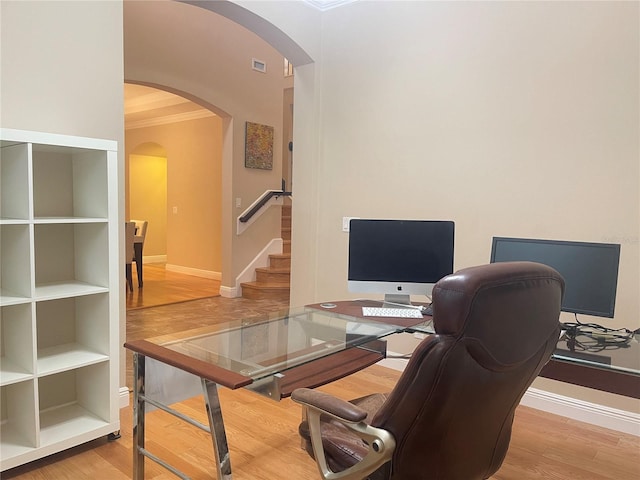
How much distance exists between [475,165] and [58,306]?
2.63 m

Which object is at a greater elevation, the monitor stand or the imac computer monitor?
the imac computer monitor

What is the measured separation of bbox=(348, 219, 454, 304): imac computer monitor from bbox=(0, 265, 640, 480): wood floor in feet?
3.05

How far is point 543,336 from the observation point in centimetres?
129

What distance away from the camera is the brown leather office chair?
1116 millimetres

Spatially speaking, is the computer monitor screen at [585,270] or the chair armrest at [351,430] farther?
the computer monitor screen at [585,270]

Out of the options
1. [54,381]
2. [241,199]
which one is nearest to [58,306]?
[54,381]

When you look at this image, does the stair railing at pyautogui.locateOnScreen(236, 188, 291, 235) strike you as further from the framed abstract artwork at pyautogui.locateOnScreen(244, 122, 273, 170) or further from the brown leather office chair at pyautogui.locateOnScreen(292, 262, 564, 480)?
the brown leather office chair at pyautogui.locateOnScreen(292, 262, 564, 480)

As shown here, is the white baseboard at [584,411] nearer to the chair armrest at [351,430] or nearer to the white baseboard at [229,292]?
the chair armrest at [351,430]

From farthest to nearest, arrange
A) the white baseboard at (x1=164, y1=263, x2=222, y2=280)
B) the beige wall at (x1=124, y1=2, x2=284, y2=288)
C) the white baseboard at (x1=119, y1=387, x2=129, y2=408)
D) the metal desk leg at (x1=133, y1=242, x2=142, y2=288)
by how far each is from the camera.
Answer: the white baseboard at (x1=164, y1=263, x2=222, y2=280), the metal desk leg at (x1=133, y1=242, x2=142, y2=288), the beige wall at (x1=124, y1=2, x2=284, y2=288), the white baseboard at (x1=119, y1=387, x2=129, y2=408)

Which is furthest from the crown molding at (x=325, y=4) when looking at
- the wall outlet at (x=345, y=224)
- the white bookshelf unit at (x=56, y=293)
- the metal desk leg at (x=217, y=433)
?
the metal desk leg at (x=217, y=433)

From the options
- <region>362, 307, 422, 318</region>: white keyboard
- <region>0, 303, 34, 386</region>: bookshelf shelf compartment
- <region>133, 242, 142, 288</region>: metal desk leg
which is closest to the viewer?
<region>0, 303, 34, 386</region>: bookshelf shelf compartment

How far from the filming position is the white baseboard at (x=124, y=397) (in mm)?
2787

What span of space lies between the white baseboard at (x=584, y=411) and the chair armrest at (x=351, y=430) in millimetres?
2011

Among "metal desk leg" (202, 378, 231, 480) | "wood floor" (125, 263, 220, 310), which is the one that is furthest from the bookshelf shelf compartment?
"wood floor" (125, 263, 220, 310)
